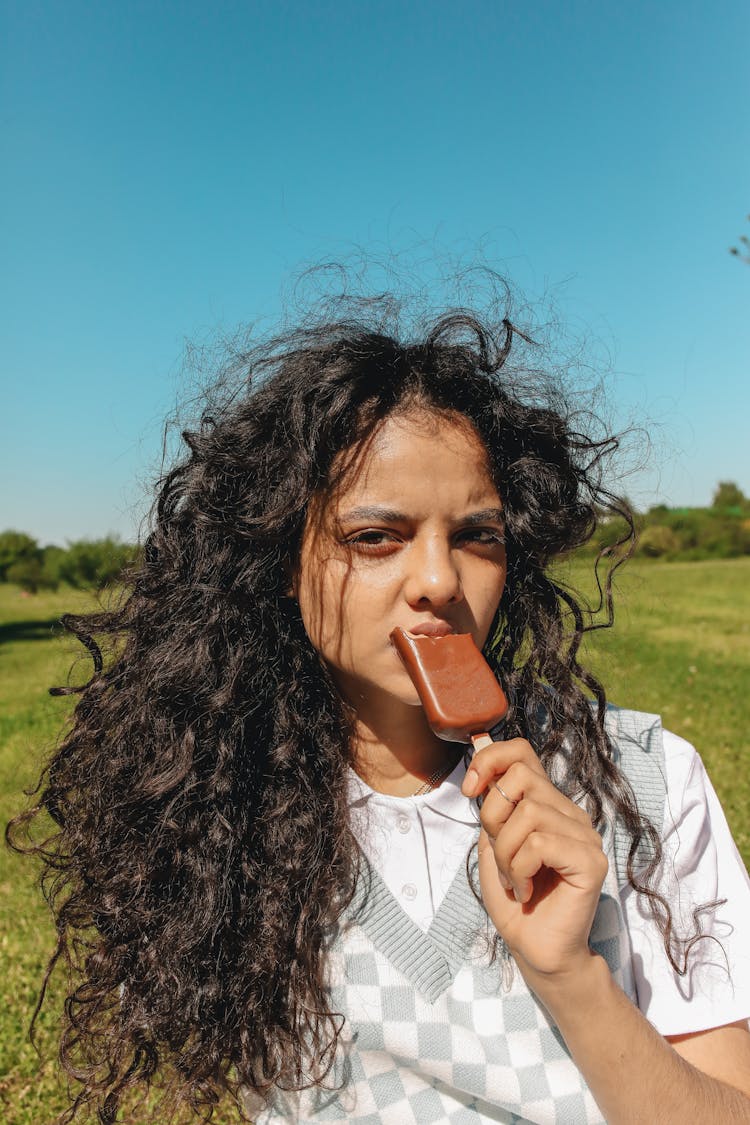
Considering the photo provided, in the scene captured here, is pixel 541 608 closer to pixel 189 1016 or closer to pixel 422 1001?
pixel 422 1001

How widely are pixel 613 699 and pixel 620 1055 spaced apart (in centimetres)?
810

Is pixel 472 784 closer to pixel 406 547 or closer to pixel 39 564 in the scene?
pixel 406 547

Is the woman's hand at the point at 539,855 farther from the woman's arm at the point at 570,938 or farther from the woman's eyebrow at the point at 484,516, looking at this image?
the woman's eyebrow at the point at 484,516

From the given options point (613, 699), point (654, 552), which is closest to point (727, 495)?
point (654, 552)

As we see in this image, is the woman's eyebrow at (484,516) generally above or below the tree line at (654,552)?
below

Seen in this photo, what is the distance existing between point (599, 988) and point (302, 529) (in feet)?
3.51

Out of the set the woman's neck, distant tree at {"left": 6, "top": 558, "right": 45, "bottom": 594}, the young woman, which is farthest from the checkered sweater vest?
distant tree at {"left": 6, "top": 558, "right": 45, "bottom": 594}

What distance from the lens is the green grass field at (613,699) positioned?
11.8ft

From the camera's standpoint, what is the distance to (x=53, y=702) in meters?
11.3

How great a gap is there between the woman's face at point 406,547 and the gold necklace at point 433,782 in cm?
24

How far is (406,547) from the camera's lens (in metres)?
1.87

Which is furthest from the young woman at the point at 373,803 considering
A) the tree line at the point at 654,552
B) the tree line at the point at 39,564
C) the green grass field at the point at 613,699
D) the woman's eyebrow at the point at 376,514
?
the tree line at the point at 39,564

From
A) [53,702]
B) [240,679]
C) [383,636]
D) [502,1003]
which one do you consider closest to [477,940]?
[502,1003]

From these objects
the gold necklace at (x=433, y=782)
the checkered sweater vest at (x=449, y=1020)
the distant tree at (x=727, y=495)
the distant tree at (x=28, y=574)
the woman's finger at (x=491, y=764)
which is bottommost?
the checkered sweater vest at (x=449, y=1020)
